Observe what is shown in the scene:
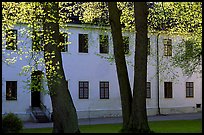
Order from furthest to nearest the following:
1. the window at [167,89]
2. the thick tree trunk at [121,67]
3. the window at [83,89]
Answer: the window at [167,89], the window at [83,89], the thick tree trunk at [121,67]

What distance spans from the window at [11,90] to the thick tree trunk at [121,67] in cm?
1541

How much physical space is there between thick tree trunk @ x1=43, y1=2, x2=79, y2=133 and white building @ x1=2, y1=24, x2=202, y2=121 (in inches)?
570

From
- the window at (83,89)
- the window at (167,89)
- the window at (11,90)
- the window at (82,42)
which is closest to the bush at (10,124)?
the window at (11,90)

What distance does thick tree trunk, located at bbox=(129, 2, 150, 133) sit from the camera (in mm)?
18500

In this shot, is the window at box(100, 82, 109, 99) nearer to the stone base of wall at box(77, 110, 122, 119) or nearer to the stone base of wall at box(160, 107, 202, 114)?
the stone base of wall at box(77, 110, 122, 119)

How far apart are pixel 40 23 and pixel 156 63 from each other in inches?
937

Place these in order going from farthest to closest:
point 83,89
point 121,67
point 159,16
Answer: point 83,89 < point 159,16 < point 121,67

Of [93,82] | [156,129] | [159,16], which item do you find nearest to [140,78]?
[156,129]

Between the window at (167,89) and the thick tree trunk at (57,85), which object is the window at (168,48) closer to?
the window at (167,89)

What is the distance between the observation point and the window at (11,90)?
110 feet

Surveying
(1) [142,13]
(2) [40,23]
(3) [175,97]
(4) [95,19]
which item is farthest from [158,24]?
(3) [175,97]

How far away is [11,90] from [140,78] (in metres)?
17.3

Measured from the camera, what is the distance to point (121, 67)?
65.3 feet

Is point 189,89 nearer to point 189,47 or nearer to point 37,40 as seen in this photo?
point 189,47
